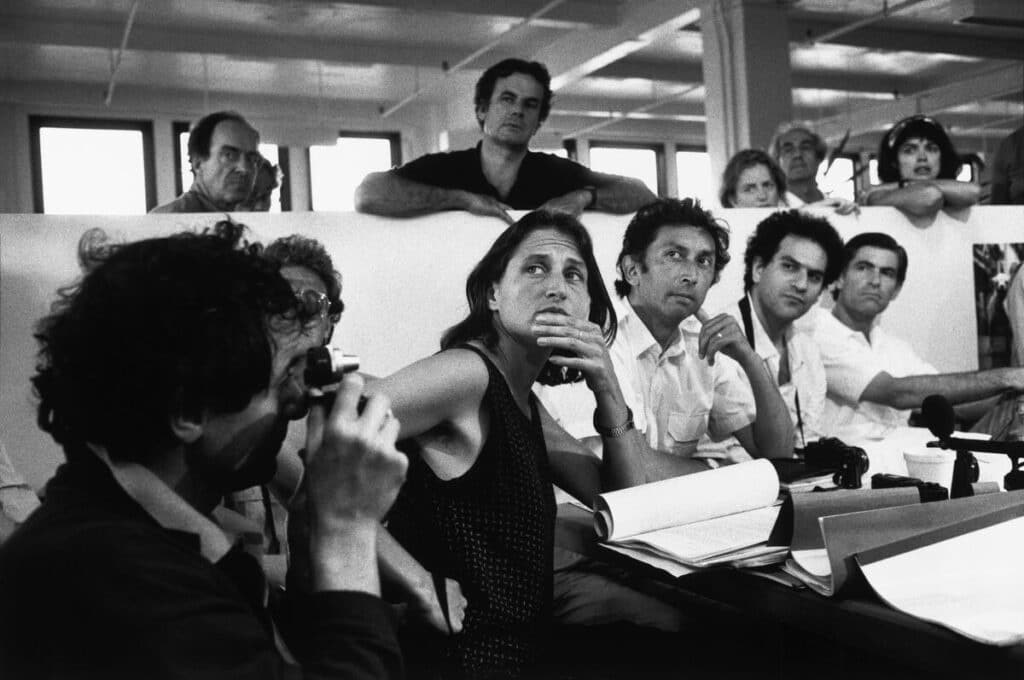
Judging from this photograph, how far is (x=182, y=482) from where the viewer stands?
101cm

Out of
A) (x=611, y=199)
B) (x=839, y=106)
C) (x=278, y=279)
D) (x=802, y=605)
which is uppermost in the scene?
(x=839, y=106)

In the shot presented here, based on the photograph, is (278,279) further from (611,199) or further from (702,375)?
(611,199)

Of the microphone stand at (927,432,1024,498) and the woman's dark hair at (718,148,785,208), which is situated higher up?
the woman's dark hair at (718,148,785,208)

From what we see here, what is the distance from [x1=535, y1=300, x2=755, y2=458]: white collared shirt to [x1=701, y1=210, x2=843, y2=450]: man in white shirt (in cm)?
26

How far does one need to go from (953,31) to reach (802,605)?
1101cm

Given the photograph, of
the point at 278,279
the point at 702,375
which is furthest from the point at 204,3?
the point at 278,279

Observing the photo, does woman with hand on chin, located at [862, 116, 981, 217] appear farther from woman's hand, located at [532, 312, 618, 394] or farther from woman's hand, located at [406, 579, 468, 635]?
woman's hand, located at [406, 579, 468, 635]

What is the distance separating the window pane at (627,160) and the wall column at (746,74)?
5.86 meters

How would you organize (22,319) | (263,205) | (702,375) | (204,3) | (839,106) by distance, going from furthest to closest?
(839,106), (204,3), (263,205), (702,375), (22,319)

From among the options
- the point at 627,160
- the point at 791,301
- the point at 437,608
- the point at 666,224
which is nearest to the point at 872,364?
the point at 791,301

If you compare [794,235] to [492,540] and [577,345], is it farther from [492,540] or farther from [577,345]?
[492,540]

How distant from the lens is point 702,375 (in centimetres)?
270

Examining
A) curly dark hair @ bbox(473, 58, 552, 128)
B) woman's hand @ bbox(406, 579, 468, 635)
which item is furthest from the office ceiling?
woman's hand @ bbox(406, 579, 468, 635)

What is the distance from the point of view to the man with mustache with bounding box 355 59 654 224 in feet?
9.61
